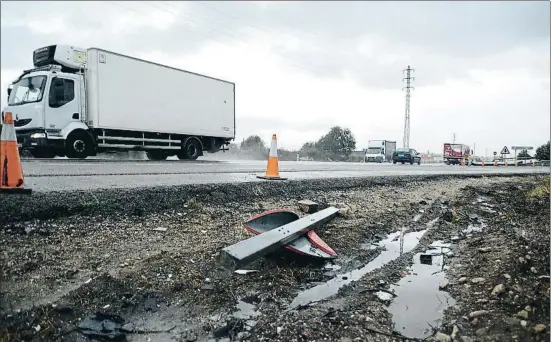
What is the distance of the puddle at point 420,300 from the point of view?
228 centimetres

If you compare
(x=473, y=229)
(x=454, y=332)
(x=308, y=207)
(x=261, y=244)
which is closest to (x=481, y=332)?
(x=454, y=332)

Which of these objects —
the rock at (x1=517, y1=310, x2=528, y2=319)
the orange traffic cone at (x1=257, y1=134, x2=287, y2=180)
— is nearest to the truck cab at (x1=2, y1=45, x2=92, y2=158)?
the orange traffic cone at (x1=257, y1=134, x2=287, y2=180)

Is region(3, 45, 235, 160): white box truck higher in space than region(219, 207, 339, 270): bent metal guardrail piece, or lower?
higher

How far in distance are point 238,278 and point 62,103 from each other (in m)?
11.3

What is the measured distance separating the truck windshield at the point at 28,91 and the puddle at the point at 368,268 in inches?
449

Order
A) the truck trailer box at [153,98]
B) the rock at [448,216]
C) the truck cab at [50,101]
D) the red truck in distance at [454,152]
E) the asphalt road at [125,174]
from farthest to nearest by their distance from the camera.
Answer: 1. the red truck in distance at [454,152]
2. the truck trailer box at [153,98]
3. the truck cab at [50,101]
4. the rock at [448,216]
5. the asphalt road at [125,174]

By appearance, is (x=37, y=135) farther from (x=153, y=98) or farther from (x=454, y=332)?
(x=454, y=332)

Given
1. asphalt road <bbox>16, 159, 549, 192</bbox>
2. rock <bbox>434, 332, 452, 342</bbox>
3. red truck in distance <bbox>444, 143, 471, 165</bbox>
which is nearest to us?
rock <bbox>434, 332, 452, 342</bbox>

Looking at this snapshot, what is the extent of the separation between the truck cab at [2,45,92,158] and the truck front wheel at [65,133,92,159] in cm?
3

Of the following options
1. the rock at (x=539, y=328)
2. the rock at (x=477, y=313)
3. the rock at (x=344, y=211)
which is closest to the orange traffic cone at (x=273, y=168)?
the rock at (x=344, y=211)

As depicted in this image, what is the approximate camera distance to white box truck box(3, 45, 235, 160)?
11609 mm

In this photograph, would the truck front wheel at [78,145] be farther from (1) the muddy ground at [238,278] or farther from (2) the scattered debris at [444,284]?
(2) the scattered debris at [444,284]

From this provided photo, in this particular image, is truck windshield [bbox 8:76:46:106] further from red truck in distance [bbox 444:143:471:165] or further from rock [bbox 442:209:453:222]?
red truck in distance [bbox 444:143:471:165]

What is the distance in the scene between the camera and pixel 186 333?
2189mm
